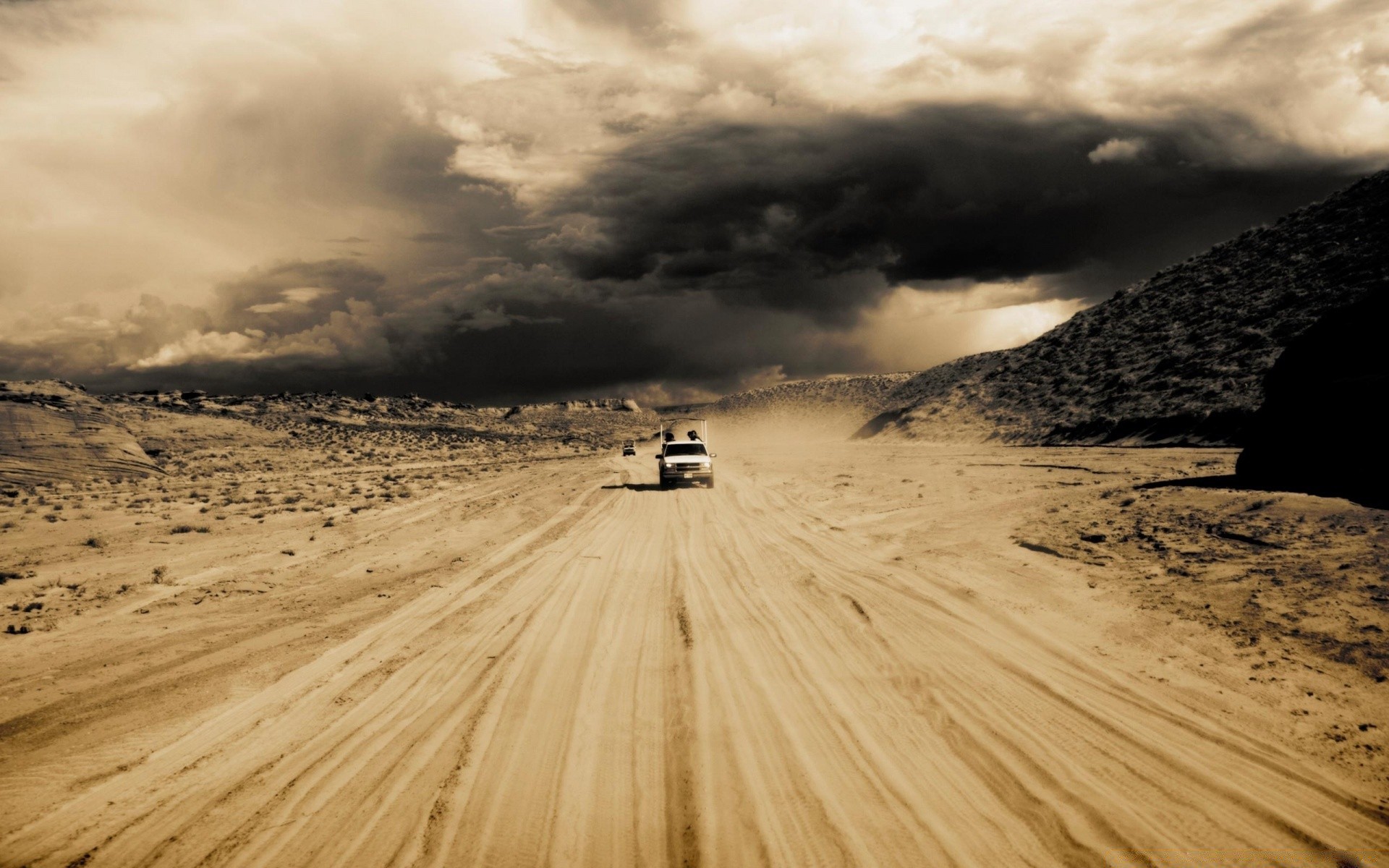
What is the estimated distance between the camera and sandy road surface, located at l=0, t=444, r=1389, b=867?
156 inches

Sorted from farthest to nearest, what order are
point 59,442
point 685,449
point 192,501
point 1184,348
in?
point 1184,348 → point 59,442 → point 685,449 → point 192,501

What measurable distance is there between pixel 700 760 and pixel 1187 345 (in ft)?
175

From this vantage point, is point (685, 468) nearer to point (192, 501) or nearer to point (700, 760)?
point (192, 501)

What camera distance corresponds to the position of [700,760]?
4.90m

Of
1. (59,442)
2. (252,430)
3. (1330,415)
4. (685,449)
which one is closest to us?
(1330,415)

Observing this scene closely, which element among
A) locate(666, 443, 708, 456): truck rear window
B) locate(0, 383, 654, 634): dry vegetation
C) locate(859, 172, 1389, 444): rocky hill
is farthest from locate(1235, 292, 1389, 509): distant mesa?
locate(859, 172, 1389, 444): rocky hill

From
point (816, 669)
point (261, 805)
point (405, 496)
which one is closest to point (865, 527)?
point (816, 669)

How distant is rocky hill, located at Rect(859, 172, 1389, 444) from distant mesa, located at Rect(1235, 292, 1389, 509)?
21.8 meters

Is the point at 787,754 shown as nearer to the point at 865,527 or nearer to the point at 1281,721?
the point at 1281,721

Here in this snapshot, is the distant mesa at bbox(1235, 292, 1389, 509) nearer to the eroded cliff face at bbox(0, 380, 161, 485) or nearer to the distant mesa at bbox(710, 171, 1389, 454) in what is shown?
the distant mesa at bbox(710, 171, 1389, 454)

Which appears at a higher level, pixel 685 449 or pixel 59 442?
pixel 59 442

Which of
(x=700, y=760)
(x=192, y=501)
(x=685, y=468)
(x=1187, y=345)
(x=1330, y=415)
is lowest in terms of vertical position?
(x=700, y=760)

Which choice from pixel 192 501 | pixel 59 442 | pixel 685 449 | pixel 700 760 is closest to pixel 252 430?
pixel 59 442

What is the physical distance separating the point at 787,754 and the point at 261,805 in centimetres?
354
